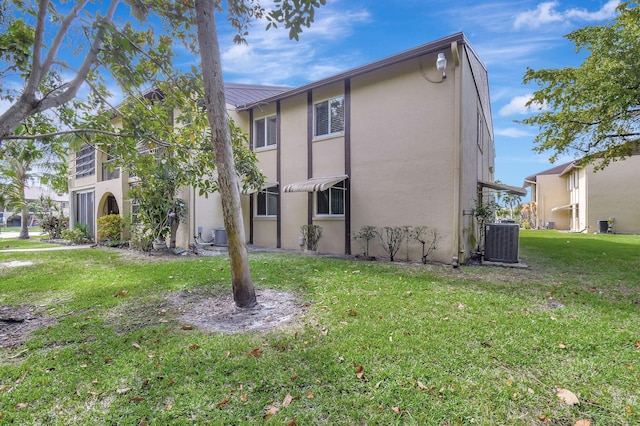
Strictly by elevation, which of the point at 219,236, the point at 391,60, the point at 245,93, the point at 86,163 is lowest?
the point at 219,236

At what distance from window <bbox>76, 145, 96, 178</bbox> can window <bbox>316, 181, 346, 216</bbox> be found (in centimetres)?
1992

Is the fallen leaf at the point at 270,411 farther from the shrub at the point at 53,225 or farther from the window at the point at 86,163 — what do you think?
the shrub at the point at 53,225

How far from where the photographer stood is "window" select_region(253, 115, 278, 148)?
19.7 m

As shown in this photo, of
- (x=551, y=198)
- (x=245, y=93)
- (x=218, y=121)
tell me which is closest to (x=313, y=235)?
(x=218, y=121)

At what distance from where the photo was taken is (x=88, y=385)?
14.7 feet

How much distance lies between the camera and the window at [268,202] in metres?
19.2

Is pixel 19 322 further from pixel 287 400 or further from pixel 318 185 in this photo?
pixel 318 185

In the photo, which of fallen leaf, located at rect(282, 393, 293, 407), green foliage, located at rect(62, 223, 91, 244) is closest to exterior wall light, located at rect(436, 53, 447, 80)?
fallen leaf, located at rect(282, 393, 293, 407)

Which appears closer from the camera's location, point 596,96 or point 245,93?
point 596,96

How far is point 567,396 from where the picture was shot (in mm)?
4078

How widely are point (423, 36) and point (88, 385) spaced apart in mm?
15722

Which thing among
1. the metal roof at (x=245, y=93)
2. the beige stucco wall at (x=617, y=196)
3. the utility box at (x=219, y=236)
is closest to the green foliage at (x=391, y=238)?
the utility box at (x=219, y=236)

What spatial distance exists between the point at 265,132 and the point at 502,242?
46.2 ft

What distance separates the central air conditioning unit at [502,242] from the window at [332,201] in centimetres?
673
